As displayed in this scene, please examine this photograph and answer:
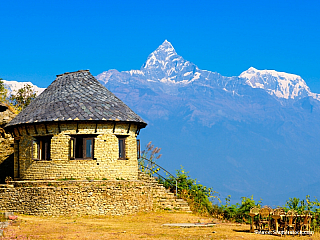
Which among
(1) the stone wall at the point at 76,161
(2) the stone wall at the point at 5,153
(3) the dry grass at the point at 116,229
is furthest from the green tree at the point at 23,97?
(3) the dry grass at the point at 116,229

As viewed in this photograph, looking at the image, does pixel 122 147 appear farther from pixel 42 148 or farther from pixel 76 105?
pixel 42 148

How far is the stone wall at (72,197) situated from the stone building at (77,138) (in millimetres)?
946

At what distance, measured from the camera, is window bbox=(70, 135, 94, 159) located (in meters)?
27.0

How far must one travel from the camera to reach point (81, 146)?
27.6 metres

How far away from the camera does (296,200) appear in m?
23.9

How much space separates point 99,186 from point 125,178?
7.17 ft

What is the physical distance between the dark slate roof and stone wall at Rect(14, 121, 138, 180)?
1.66 feet

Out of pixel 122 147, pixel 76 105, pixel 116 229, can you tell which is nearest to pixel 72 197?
pixel 122 147

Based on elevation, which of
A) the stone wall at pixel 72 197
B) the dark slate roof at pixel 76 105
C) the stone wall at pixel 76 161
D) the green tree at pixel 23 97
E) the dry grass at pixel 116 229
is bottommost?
the dry grass at pixel 116 229

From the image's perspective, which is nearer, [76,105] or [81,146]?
[81,146]

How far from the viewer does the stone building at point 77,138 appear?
88.8 ft

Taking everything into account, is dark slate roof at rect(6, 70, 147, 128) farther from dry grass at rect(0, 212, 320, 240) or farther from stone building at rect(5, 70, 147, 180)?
dry grass at rect(0, 212, 320, 240)

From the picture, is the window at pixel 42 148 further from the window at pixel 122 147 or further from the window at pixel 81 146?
the window at pixel 122 147

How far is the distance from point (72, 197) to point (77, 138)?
11.5 feet
